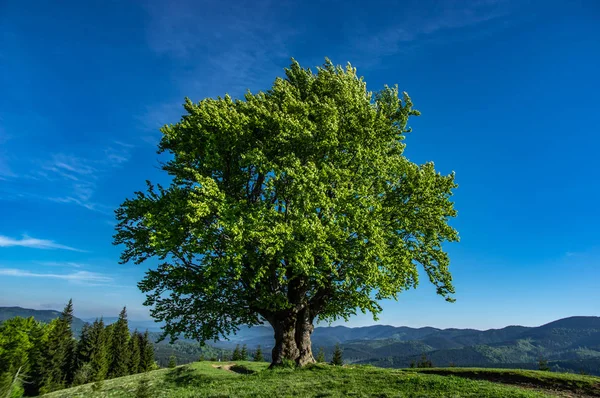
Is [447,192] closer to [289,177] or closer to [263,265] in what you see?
[289,177]

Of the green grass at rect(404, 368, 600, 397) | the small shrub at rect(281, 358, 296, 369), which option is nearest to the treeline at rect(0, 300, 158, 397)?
the small shrub at rect(281, 358, 296, 369)

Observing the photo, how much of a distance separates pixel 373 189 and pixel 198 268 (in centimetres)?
1412

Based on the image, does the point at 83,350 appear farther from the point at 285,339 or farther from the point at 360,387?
the point at 360,387

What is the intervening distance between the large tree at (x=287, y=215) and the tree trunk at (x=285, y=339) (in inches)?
3.2

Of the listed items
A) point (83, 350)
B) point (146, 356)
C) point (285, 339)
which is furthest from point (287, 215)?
point (146, 356)

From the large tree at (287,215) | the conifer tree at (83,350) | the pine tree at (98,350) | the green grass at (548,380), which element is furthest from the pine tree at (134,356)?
the green grass at (548,380)

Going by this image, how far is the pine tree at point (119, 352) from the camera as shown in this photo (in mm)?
103938

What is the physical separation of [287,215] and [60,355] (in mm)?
102466

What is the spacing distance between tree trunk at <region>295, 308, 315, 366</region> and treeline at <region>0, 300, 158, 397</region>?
7865 centimetres

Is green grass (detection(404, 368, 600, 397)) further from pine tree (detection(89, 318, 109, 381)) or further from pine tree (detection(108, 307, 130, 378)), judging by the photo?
pine tree (detection(108, 307, 130, 378))

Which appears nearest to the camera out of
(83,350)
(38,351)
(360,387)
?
(360,387)

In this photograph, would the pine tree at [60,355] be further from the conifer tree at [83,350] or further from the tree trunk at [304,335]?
the tree trunk at [304,335]

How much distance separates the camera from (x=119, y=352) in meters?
106

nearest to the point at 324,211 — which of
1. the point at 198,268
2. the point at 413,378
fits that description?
the point at 198,268
